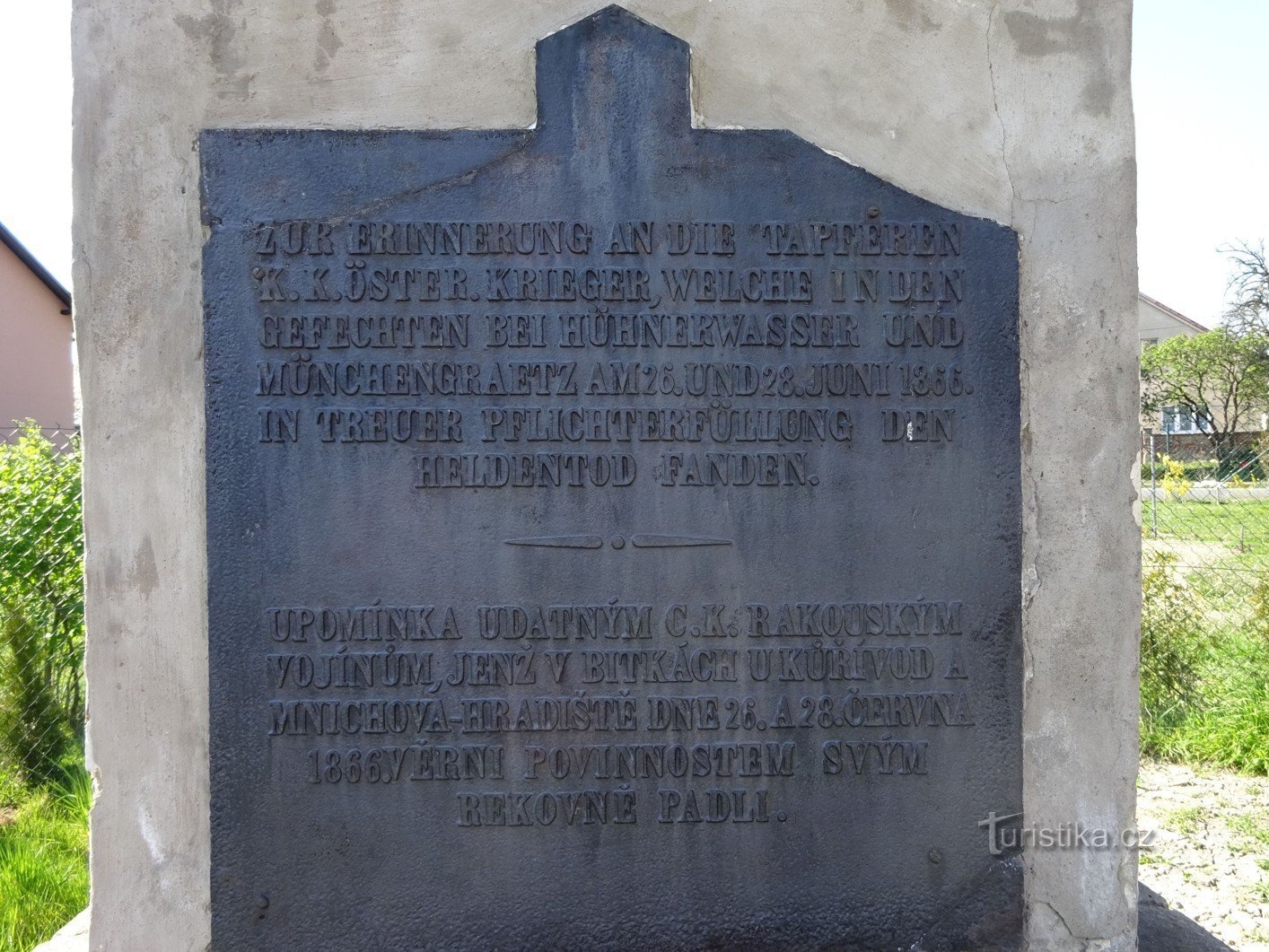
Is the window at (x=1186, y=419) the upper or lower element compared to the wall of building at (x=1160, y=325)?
lower

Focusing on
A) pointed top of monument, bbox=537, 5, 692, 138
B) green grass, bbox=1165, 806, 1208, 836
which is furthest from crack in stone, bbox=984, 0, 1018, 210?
green grass, bbox=1165, 806, 1208, 836

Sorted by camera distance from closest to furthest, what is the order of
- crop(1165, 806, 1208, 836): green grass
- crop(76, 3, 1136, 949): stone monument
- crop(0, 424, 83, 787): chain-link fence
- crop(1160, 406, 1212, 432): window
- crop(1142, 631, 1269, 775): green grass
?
1. crop(76, 3, 1136, 949): stone monument
2. crop(1165, 806, 1208, 836): green grass
3. crop(1142, 631, 1269, 775): green grass
4. crop(0, 424, 83, 787): chain-link fence
5. crop(1160, 406, 1212, 432): window

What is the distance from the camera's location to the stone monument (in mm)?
2561

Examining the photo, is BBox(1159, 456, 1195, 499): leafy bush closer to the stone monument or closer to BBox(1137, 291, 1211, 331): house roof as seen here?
the stone monument

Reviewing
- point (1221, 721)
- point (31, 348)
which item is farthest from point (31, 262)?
point (1221, 721)

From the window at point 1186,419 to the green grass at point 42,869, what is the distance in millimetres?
36724

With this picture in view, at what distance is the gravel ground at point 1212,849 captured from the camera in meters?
3.49

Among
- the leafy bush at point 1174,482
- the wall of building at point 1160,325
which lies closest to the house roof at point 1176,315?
the wall of building at point 1160,325

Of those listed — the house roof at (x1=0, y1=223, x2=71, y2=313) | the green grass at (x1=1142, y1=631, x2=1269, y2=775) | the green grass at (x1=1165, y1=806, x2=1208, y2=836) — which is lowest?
the green grass at (x1=1165, y1=806, x2=1208, y2=836)

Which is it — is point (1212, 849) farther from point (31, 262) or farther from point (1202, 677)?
point (31, 262)

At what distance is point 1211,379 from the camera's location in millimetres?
35906

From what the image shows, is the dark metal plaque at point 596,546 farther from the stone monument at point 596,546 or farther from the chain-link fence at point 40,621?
the chain-link fence at point 40,621

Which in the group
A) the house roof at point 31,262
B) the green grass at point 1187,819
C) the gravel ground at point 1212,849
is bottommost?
the gravel ground at point 1212,849

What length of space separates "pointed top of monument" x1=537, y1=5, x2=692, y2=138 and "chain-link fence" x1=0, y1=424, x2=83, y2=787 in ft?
13.0
